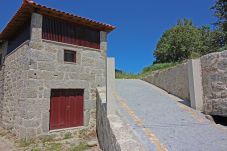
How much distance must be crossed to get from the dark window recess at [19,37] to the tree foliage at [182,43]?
63.5 ft

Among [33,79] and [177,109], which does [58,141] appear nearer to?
[33,79]

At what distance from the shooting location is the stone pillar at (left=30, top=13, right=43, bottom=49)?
7941 millimetres

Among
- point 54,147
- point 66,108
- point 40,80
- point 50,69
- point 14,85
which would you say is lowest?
point 54,147

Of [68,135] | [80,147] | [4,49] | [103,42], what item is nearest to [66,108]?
[68,135]

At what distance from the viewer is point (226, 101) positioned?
6145mm

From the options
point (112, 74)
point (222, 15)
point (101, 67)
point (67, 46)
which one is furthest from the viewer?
point (222, 15)

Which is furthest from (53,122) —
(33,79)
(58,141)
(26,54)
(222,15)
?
(222,15)

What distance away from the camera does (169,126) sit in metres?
5.51

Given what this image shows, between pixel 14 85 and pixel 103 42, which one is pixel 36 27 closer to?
pixel 14 85

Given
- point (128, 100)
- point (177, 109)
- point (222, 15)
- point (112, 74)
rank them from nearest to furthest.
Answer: point (112, 74) < point (177, 109) < point (128, 100) < point (222, 15)

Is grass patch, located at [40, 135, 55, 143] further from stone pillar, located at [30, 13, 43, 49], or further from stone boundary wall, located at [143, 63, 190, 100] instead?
stone boundary wall, located at [143, 63, 190, 100]

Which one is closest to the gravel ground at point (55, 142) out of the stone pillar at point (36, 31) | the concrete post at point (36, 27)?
the stone pillar at point (36, 31)

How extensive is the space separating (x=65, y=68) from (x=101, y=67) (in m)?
2.05

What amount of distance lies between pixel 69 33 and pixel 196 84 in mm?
6198
